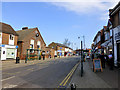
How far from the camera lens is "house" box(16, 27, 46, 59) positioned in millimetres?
26478

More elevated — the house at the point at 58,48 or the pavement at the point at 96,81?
the house at the point at 58,48

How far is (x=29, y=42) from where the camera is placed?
29.2 m

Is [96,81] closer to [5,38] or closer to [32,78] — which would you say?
[32,78]

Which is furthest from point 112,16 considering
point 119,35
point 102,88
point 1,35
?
point 1,35

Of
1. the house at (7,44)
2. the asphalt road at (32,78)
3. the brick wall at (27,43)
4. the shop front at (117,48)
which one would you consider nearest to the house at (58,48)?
the brick wall at (27,43)

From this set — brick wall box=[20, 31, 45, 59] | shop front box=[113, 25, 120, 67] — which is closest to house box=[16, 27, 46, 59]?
brick wall box=[20, 31, 45, 59]

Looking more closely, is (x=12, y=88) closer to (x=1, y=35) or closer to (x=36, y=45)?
(x=1, y=35)

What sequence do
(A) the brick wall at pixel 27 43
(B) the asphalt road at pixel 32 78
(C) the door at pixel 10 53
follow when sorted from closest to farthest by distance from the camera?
1. (B) the asphalt road at pixel 32 78
2. (C) the door at pixel 10 53
3. (A) the brick wall at pixel 27 43

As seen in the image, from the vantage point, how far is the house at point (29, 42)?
2648 cm

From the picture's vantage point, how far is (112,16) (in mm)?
13055

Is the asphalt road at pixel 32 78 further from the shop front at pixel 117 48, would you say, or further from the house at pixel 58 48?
the house at pixel 58 48

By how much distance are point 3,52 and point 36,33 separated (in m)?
13.9

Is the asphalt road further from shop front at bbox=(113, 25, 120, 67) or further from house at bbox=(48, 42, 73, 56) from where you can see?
house at bbox=(48, 42, 73, 56)

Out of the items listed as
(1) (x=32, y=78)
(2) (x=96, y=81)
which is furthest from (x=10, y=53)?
(2) (x=96, y=81)
